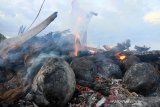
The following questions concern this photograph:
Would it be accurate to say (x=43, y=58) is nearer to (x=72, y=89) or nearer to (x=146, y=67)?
(x=72, y=89)

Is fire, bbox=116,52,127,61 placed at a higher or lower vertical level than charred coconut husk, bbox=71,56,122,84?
higher

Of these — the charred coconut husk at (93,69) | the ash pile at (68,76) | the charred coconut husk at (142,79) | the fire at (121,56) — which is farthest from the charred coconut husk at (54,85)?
the fire at (121,56)

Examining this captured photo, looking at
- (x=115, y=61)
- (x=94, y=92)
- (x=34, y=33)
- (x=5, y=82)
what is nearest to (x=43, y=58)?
(x=34, y=33)

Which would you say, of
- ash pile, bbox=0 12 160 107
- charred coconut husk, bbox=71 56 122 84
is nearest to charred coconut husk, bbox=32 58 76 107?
ash pile, bbox=0 12 160 107

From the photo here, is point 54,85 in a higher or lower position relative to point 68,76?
lower

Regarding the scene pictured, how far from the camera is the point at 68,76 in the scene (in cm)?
814

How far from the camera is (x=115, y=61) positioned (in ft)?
38.3

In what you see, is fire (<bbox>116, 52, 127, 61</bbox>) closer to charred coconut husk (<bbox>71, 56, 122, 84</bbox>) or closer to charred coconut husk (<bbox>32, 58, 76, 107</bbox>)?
charred coconut husk (<bbox>71, 56, 122, 84</bbox>)

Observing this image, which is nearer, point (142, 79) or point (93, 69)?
point (142, 79)

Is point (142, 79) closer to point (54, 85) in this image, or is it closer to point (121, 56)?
point (121, 56)

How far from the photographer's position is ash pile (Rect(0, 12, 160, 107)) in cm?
793

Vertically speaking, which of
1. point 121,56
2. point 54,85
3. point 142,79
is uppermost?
point 121,56

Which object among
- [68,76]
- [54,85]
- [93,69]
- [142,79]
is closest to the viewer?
[54,85]

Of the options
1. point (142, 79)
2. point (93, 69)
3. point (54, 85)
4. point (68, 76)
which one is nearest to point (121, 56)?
point (93, 69)
